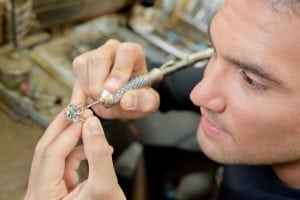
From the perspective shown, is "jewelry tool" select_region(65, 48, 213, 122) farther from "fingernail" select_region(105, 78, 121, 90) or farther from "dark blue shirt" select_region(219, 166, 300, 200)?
"dark blue shirt" select_region(219, 166, 300, 200)

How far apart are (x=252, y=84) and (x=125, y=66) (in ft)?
0.84

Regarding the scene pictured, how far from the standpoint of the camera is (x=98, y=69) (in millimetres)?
815

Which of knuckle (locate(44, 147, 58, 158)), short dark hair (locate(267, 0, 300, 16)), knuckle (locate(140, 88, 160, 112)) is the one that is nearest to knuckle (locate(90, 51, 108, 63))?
knuckle (locate(140, 88, 160, 112))

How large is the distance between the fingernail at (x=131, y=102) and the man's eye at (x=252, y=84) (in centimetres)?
21

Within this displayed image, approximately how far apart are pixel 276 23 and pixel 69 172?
0.44 m

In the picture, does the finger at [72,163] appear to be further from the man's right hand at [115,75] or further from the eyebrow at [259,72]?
the eyebrow at [259,72]

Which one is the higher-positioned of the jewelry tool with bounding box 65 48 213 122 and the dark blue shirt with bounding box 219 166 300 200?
the jewelry tool with bounding box 65 48 213 122

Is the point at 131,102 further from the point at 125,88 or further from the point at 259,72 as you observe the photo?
the point at 259,72

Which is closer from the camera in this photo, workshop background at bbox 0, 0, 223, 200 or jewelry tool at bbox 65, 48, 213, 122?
jewelry tool at bbox 65, 48, 213, 122

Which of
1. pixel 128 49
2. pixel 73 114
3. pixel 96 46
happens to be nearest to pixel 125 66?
pixel 128 49

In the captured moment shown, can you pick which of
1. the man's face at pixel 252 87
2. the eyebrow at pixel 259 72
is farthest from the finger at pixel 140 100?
the eyebrow at pixel 259 72

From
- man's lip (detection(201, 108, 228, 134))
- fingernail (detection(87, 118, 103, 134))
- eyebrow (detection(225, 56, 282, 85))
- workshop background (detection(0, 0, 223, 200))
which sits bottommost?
workshop background (detection(0, 0, 223, 200))

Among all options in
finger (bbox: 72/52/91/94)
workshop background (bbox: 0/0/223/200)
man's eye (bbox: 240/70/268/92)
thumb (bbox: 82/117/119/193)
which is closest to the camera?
thumb (bbox: 82/117/119/193)

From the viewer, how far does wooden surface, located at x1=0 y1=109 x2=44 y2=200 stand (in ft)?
2.52
